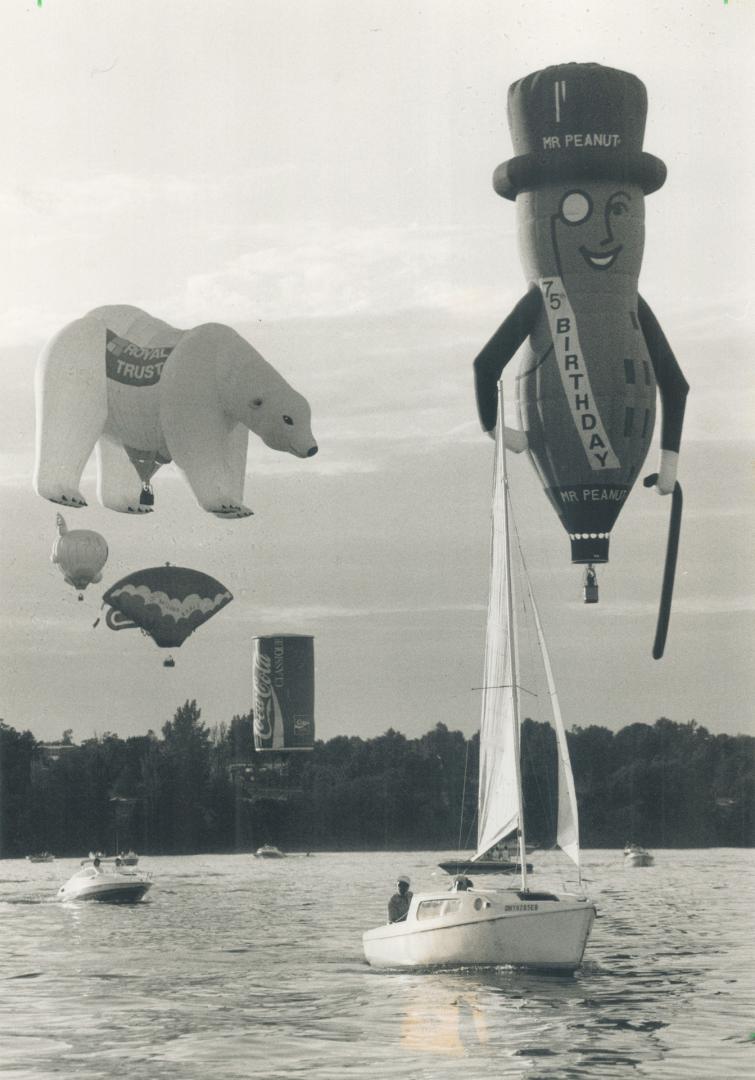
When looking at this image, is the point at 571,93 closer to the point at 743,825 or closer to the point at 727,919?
the point at 727,919

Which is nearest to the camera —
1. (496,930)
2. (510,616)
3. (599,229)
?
(496,930)

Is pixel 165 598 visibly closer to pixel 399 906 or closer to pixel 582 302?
pixel 399 906

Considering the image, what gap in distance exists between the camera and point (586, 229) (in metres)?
40.8

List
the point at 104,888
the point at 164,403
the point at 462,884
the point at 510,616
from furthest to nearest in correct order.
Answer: the point at 104,888 < the point at 510,616 < the point at 462,884 < the point at 164,403

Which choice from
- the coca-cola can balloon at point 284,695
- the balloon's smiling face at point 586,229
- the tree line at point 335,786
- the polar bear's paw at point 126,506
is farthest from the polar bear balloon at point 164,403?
the tree line at point 335,786

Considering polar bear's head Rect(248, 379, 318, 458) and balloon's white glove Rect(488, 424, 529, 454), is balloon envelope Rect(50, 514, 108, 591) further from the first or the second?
balloon's white glove Rect(488, 424, 529, 454)

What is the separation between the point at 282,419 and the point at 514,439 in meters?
6.71

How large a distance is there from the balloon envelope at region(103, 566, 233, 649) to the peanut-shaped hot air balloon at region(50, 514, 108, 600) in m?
1.58

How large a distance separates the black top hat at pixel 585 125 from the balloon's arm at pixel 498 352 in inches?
104

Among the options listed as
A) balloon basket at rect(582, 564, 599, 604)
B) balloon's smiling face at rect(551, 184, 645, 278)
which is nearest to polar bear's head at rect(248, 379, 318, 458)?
balloon's smiling face at rect(551, 184, 645, 278)

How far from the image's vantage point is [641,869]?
98.4 metres

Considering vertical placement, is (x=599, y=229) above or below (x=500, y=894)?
above

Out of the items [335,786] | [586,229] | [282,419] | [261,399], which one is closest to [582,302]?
[586,229]

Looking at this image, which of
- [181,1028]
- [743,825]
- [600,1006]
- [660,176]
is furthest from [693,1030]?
[743,825]
